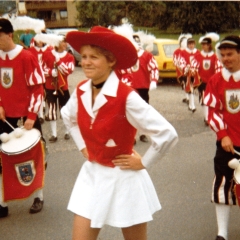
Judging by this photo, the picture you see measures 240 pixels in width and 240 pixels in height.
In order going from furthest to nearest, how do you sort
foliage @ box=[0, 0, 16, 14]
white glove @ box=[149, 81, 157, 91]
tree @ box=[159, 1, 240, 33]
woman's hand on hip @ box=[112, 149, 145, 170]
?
tree @ box=[159, 1, 240, 33] < white glove @ box=[149, 81, 157, 91] < foliage @ box=[0, 0, 16, 14] < woman's hand on hip @ box=[112, 149, 145, 170]

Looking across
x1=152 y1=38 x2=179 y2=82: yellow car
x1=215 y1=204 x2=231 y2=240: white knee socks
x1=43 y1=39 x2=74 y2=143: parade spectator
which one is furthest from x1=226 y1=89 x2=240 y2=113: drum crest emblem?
x1=152 y1=38 x2=179 y2=82: yellow car

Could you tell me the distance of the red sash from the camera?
494 centimetres

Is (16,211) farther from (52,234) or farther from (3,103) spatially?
(3,103)

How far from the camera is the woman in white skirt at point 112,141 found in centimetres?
312

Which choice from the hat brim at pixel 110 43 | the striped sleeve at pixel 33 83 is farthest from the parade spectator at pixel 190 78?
the hat brim at pixel 110 43

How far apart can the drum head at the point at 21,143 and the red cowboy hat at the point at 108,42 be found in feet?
5.33

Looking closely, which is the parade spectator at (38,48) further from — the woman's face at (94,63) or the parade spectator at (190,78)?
the woman's face at (94,63)

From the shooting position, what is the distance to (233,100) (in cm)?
429

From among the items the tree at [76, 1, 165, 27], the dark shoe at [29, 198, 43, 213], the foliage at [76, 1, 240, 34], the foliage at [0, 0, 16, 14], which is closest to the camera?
the dark shoe at [29, 198, 43, 213]

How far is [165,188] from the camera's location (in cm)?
619

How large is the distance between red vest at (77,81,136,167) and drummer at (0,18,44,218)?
1800 mm

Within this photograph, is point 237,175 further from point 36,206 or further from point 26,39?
point 26,39

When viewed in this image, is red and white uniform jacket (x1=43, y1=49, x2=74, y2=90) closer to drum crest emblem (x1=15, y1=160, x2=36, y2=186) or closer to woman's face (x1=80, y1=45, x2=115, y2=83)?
drum crest emblem (x1=15, y1=160, x2=36, y2=186)

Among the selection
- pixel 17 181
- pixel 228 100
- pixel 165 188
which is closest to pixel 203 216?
pixel 165 188
